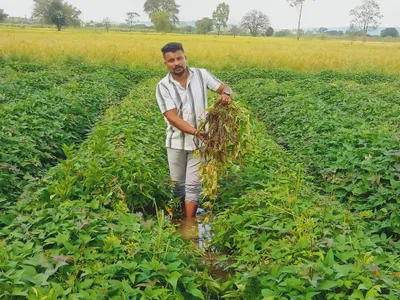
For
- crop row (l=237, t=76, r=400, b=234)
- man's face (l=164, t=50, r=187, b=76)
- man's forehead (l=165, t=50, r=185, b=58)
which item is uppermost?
man's forehead (l=165, t=50, r=185, b=58)

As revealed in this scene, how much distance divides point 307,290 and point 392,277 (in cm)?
60

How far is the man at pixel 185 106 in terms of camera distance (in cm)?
461

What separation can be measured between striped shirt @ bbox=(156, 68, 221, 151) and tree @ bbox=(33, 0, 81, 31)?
55920 mm

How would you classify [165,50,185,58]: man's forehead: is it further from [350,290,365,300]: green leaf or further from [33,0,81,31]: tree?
[33,0,81,31]: tree

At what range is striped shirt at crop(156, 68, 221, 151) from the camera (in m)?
4.71

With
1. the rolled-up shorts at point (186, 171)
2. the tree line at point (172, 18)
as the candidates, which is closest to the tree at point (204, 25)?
the tree line at point (172, 18)

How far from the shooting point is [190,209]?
5098mm

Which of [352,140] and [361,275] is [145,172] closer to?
[361,275]

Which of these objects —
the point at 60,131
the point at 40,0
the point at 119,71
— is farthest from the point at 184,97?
the point at 40,0

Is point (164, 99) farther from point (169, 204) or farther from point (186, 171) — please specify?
point (169, 204)

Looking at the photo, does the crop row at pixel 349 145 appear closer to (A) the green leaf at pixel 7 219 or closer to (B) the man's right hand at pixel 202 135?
(B) the man's right hand at pixel 202 135

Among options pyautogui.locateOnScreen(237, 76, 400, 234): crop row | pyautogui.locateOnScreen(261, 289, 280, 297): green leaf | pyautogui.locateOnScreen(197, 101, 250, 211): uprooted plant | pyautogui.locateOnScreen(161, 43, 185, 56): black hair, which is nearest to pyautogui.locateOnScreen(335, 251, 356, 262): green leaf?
pyautogui.locateOnScreen(261, 289, 280, 297): green leaf

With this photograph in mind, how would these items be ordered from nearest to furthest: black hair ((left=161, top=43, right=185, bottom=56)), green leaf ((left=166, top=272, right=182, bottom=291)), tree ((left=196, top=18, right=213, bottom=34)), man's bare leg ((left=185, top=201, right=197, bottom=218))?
green leaf ((left=166, top=272, right=182, bottom=291))
black hair ((left=161, top=43, right=185, bottom=56))
man's bare leg ((left=185, top=201, right=197, bottom=218))
tree ((left=196, top=18, right=213, bottom=34))

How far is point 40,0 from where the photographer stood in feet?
238
